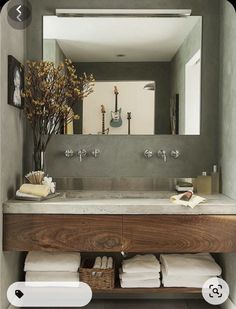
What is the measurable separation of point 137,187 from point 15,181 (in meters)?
0.88

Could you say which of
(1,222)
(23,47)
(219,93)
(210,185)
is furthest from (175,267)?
(23,47)

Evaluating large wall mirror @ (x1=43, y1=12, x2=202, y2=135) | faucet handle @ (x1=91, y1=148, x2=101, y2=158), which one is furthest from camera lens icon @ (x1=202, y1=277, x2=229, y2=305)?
faucet handle @ (x1=91, y1=148, x2=101, y2=158)

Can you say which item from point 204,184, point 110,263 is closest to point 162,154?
point 204,184

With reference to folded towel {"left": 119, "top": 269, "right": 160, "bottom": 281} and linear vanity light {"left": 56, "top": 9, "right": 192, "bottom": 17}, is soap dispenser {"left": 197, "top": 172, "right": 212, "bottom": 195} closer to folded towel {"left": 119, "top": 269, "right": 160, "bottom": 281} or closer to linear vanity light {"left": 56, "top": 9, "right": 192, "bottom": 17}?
folded towel {"left": 119, "top": 269, "right": 160, "bottom": 281}

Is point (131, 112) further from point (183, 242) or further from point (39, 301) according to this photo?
point (39, 301)

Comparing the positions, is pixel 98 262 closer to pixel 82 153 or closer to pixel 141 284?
pixel 141 284

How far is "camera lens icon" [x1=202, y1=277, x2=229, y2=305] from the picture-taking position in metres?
2.57

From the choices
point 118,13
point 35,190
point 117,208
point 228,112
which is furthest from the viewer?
point 118,13

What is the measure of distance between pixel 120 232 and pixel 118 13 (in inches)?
62.7

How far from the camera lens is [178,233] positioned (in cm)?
236

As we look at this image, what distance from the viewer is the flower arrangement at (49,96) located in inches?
108

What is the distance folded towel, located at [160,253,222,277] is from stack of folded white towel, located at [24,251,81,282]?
0.58m

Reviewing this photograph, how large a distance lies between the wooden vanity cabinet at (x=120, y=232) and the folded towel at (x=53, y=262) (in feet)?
0.72

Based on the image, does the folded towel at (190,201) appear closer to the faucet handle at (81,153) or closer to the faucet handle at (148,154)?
the faucet handle at (148,154)
